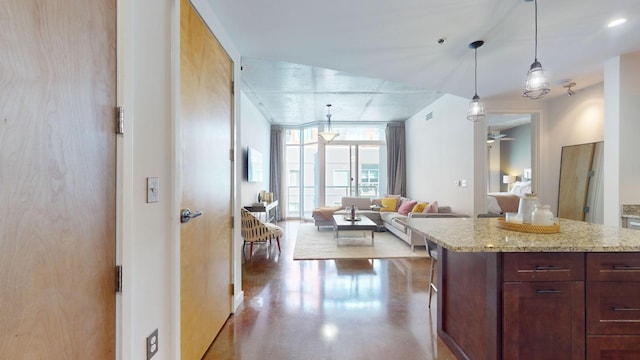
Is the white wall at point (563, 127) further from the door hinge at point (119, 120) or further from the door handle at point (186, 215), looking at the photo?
the door hinge at point (119, 120)

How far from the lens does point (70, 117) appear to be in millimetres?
964

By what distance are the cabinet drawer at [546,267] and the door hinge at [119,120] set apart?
2.02 meters

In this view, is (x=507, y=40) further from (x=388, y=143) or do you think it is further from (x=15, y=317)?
(x=388, y=143)

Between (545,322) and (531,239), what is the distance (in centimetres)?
45

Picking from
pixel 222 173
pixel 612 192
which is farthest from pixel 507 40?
pixel 222 173

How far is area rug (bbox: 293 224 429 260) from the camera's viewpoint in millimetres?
4461

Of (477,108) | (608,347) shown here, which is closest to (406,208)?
(477,108)

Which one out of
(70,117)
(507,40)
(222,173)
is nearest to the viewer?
(70,117)

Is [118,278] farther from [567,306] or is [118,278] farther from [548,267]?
[567,306]

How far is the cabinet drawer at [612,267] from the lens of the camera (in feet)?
5.05

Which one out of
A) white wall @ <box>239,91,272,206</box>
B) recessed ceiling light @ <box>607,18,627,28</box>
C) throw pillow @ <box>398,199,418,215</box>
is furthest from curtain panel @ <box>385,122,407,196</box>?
recessed ceiling light @ <box>607,18,627,28</box>

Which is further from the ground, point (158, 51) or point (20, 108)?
point (158, 51)

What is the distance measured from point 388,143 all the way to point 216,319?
22.9ft

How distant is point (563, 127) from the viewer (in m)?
4.37
